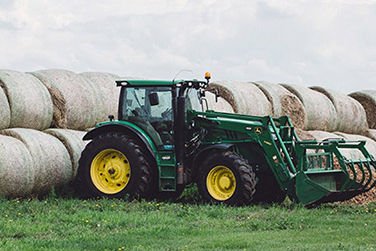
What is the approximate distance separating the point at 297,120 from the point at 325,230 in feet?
29.1

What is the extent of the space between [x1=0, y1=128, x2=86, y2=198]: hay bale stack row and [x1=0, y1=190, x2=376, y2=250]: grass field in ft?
1.28

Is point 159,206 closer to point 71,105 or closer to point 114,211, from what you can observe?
point 114,211

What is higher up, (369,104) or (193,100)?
(193,100)

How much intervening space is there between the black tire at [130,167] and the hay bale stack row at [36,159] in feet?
1.53

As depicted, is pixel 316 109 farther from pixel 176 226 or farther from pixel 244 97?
pixel 176 226

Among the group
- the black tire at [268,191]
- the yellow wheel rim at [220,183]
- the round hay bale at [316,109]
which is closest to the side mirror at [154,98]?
the yellow wheel rim at [220,183]

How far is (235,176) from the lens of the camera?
12305mm

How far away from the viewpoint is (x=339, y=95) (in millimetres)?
21953

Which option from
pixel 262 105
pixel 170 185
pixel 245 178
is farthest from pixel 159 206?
pixel 262 105

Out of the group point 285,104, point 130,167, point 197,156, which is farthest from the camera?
point 285,104

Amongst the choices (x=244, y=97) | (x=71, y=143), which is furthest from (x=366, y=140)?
(x=71, y=143)

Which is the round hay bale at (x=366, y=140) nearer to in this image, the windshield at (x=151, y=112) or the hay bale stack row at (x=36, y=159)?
the windshield at (x=151, y=112)

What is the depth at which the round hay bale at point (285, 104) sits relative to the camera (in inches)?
736

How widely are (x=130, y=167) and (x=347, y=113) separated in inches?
417
